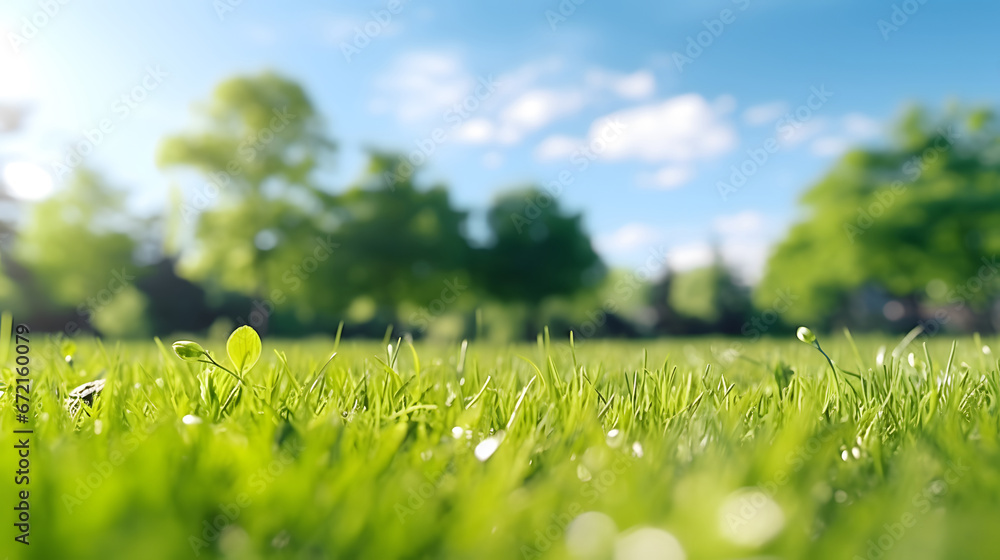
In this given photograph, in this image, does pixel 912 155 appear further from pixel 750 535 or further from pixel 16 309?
pixel 16 309

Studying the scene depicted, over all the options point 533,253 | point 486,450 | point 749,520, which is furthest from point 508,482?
point 533,253

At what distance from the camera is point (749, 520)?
586 millimetres

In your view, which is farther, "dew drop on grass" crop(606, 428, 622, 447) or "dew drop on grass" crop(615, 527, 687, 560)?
"dew drop on grass" crop(606, 428, 622, 447)

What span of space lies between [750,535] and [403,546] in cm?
35

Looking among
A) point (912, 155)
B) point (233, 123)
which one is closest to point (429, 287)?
point (233, 123)

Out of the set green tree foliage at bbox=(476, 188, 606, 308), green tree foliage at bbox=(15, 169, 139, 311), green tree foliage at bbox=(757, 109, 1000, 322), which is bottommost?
green tree foliage at bbox=(15, 169, 139, 311)

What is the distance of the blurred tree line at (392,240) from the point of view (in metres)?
21.8

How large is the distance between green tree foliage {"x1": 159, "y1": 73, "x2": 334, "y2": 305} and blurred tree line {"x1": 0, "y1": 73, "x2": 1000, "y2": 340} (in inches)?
2.0

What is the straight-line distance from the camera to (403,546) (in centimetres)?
64

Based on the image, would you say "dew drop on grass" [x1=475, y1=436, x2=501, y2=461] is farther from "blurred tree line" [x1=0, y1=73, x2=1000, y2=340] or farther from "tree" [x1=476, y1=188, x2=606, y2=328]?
"tree" [x1=476, y1=188, x2=606, y2=328]

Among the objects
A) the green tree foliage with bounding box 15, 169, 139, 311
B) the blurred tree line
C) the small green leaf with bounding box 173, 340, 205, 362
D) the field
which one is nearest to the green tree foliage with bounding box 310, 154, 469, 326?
the blurred tree line

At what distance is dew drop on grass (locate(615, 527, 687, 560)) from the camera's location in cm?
51

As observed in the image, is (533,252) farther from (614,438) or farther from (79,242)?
(614,438)

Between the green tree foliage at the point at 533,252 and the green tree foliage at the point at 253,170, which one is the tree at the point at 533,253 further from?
the green tree foliage at the point at 253,170
